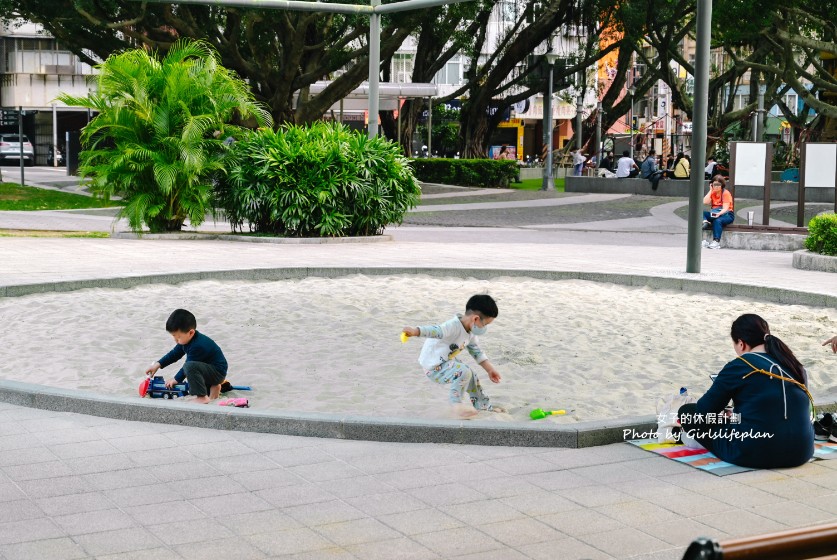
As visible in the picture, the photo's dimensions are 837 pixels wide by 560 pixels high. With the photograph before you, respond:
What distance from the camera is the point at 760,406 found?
652 cm

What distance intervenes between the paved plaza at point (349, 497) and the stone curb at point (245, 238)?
1321 centimetres

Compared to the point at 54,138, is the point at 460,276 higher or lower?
lower

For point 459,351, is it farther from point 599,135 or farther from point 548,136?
point 599,135

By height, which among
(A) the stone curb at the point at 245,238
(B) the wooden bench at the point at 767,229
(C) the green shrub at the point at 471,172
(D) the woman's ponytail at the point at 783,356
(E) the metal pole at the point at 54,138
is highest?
(E) the metal pole at the point at 54,138

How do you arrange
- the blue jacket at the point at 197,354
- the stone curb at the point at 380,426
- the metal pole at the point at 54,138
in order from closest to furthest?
the stone curb at the point at 380,426
the blue jacket at the point at 197,354
the metal pole at the point at 54,138

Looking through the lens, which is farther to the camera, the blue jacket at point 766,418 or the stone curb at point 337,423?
the stone curb at point 337,423

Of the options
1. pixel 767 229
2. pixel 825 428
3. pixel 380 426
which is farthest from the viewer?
pixel 767 229

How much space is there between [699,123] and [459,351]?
30.2ft

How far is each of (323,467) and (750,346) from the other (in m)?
2.52

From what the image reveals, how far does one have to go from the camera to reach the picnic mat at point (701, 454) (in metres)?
6.59

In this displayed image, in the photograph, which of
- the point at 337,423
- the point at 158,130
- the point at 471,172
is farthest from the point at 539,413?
the point at 471,172

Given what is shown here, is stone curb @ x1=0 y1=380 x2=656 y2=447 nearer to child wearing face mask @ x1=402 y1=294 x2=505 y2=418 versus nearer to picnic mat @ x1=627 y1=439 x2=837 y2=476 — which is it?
picnic mat @ x1=627 y1=439 x2=837 y2=476

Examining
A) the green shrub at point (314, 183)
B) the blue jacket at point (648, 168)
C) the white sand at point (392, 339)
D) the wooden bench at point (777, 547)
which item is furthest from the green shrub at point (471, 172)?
the wooden bench at point (777, 547)

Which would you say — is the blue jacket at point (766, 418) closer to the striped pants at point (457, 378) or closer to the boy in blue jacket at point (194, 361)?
the striped pants at point (457, 378)
